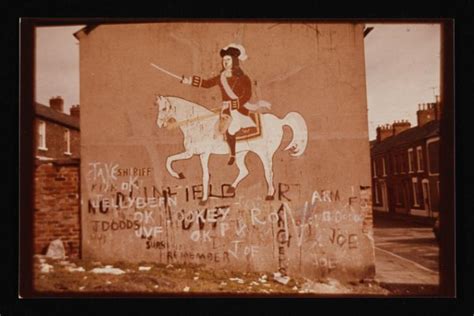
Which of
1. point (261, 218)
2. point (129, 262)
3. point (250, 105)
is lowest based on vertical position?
point (129, 262)

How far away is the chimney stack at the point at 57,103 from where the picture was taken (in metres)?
7.50

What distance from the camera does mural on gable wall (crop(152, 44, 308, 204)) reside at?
749 centimetres

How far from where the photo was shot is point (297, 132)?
748cm

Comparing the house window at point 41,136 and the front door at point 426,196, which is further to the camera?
the house window at point 41,136

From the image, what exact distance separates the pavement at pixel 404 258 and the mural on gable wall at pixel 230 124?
191 centimetres

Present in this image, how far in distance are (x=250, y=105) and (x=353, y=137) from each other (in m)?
1.75

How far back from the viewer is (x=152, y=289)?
24.2 ft

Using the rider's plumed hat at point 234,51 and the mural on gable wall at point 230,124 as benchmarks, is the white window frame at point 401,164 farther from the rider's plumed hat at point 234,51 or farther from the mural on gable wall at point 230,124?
the rider's plumed hat at point 234,51

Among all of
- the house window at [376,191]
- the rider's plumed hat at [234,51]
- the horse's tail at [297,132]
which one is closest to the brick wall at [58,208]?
the rider's plumed hat at [234,51]

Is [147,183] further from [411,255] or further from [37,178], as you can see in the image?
[411,255]

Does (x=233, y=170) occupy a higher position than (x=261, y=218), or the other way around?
(x=233, y=170)

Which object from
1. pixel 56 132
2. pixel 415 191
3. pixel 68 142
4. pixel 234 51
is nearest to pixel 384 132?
pixel 415 191

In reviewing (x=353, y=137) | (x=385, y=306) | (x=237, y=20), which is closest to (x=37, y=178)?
(x=237, y=20)

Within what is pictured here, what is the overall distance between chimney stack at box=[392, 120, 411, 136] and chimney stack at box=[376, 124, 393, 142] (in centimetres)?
7
